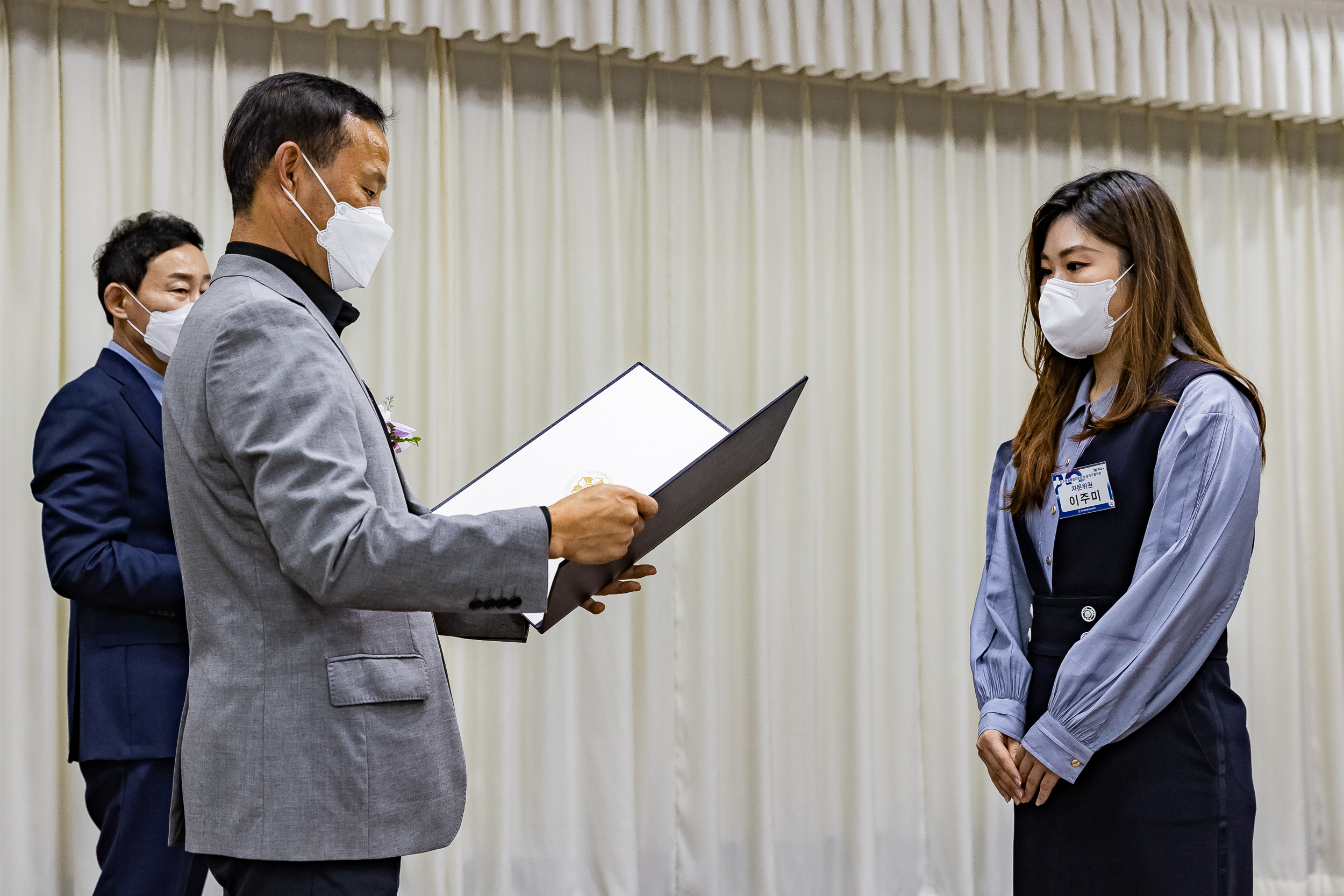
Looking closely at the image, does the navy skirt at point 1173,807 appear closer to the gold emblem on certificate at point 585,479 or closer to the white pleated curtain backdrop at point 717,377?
the gold emblem on certificate at point 585,479

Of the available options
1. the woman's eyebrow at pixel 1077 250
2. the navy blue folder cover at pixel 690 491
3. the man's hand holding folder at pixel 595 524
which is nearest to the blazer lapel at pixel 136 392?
the navy blue folder cover at pixel 690 491

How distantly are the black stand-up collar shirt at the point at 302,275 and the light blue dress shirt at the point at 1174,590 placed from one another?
1.17m

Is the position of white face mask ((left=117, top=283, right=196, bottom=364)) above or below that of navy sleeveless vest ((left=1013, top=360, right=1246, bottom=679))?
above

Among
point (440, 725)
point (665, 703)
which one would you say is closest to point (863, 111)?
point (665, 703)

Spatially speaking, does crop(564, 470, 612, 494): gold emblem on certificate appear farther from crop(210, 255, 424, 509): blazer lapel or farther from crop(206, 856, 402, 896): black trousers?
crop(206, 856, 402, 896): black trousers

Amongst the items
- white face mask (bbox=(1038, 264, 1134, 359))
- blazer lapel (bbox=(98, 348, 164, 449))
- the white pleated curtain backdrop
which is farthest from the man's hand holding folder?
the white pleated curtain backdrop

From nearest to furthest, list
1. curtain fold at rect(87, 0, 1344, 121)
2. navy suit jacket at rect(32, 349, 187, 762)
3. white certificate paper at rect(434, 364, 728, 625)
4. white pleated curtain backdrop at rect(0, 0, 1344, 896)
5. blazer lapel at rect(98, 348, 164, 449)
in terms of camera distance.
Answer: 1. white certificate paper at rect(434, 364, 728, 625)
2. navy suit jacket at rect(32, 349, 187, 762)
3. blazer lapel at rect(98, 348, 164, 449)
4. white pleated curtain backdrop at rect(0, 0, 1344, 896)
5. curtain fold at rect(87, 0, 1344, 121)

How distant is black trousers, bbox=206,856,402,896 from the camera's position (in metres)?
1.19

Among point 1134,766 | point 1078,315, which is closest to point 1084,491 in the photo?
point 1078,315

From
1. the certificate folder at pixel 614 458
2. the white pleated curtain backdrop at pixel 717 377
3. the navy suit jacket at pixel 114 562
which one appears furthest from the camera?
the white pleated curtain backdrop at pixel 717 377

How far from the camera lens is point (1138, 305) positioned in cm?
176

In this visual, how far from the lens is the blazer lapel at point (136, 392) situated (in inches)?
80.8

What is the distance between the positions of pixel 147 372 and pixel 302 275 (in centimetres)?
100

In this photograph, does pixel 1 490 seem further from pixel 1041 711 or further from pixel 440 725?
pixel 1041 711
